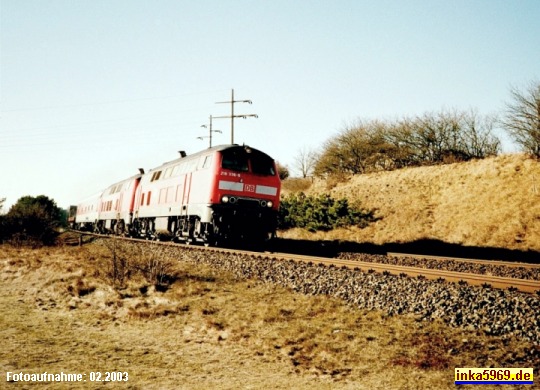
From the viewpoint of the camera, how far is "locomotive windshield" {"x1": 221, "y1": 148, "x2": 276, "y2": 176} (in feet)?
46.4

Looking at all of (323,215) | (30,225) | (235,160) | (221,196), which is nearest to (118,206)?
(30,225)

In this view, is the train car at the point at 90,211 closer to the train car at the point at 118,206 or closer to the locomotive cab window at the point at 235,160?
the train car at the point at 118,206

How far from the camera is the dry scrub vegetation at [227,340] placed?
4.36 m

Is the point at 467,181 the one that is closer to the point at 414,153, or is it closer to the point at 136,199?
the point at 414,153

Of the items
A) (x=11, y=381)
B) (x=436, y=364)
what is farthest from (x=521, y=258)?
(x=11, y=381)

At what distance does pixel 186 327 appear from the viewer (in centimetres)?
636

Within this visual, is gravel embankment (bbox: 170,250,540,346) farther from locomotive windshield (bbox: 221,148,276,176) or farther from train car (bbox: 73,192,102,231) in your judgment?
train car (bbox: 73,192,102,231)

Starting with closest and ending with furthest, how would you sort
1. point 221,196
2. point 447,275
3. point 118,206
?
point 447,275, point 221,196, point 118,206

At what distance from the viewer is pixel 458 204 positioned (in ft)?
71.3

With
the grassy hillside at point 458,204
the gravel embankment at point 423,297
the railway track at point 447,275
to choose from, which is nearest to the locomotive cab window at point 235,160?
the railway track at point 447,275

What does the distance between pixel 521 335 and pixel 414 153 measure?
87.9 feet

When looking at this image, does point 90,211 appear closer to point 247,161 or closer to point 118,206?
point 118,206

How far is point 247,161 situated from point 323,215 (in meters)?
11.4

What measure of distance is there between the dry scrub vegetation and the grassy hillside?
13774mm
